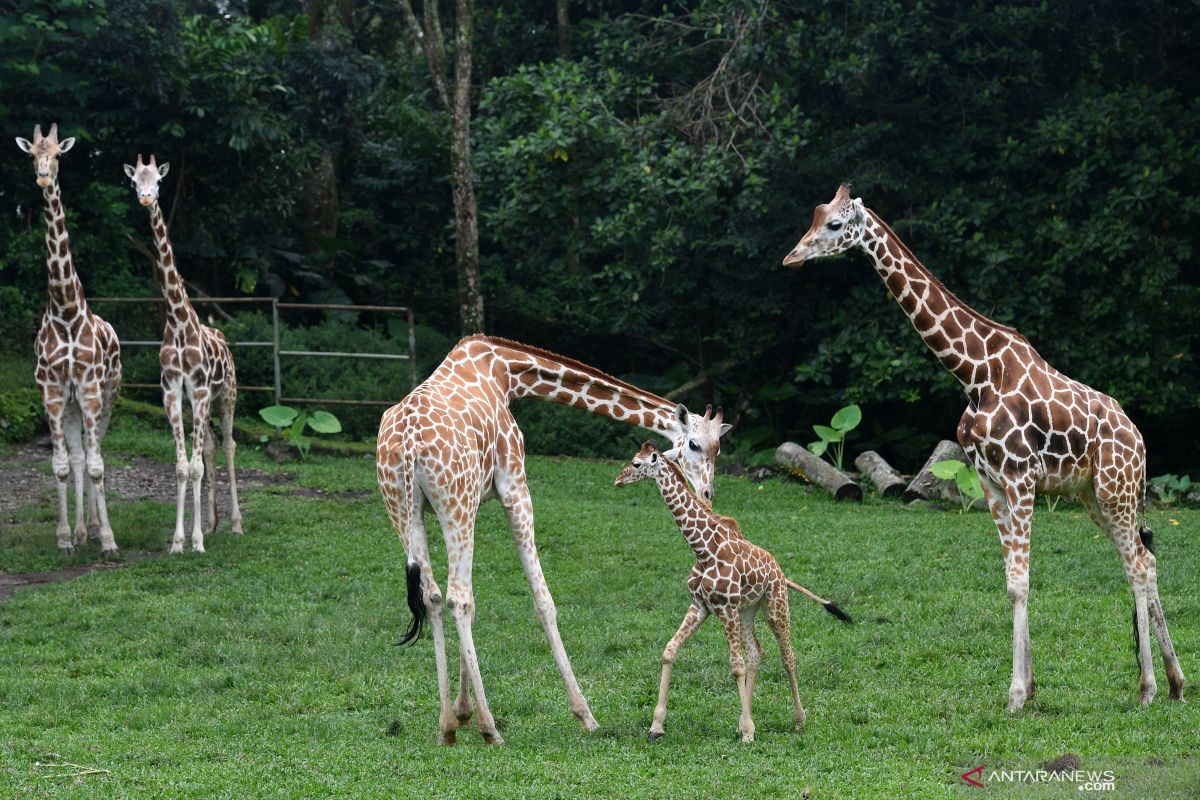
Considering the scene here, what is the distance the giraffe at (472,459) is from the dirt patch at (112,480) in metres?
7.67

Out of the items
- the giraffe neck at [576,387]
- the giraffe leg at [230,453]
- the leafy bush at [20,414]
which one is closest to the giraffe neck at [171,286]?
the giraffe leg at [230,453]

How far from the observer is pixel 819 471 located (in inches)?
658

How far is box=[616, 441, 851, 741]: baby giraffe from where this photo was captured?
7.55 meters

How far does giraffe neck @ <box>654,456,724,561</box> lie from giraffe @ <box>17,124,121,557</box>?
278 inches

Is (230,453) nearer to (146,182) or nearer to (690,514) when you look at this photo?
(146,182)

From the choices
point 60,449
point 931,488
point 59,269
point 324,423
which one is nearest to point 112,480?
point 324,423

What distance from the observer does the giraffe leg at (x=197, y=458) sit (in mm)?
12891

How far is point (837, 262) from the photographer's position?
19.9 meters

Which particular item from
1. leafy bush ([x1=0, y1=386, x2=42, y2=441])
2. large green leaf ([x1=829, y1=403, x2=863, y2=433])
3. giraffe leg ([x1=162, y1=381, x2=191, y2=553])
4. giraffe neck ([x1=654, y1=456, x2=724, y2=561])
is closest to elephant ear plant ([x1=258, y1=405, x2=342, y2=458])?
leafy bush ([x1=0, y1=386, x2=42, y2=441])

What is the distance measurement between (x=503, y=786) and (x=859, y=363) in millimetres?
12693

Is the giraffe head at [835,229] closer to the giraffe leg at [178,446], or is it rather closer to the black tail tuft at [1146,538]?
the black tail tuft at [1146,538]

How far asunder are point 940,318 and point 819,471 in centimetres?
846

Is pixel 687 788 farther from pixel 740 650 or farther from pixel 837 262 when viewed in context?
pixel 837 262

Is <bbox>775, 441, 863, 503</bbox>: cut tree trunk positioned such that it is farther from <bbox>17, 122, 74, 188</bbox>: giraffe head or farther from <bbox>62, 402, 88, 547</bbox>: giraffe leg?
<bbox>17, 122, 74, 188</bbox>: giraffe head
